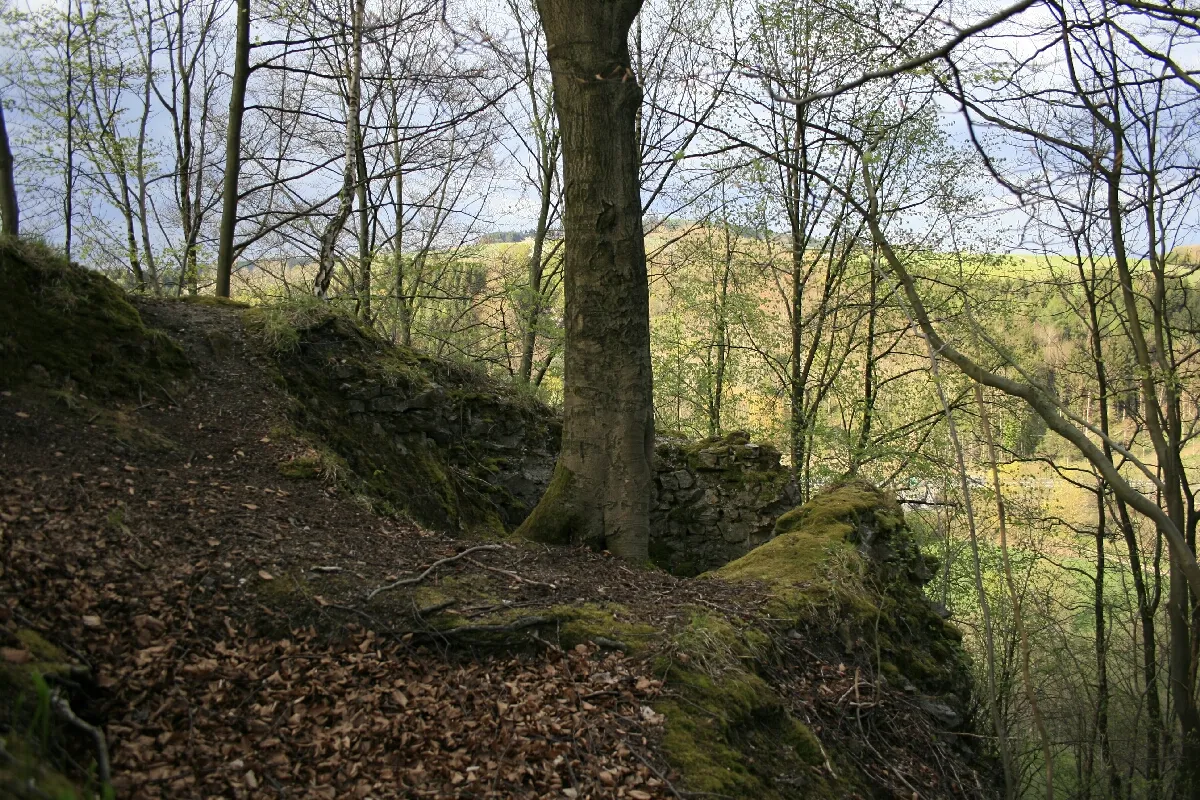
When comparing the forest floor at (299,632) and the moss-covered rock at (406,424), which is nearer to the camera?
the forest floor at (299,632)

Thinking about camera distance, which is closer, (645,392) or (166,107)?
(645,392)

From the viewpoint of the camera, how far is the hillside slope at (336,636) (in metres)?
2.92

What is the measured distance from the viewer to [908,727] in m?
4.79

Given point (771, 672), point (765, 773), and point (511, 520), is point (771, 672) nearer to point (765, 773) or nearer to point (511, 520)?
point (765, 773)

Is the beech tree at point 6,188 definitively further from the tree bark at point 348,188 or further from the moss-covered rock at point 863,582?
the moss-covered rock at point 863,582

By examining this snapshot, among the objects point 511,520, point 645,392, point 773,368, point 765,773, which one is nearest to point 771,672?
point 765,773

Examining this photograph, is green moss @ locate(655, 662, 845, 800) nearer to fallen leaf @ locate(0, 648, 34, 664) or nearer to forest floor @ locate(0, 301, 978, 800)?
forest floor @ locate(0, 301, 978, 800)

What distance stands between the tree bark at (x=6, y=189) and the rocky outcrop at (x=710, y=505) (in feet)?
20.9

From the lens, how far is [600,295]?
19.0 ft

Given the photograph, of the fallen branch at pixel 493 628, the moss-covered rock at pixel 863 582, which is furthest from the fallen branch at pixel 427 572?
the moss-covered rock at pixel 863 582

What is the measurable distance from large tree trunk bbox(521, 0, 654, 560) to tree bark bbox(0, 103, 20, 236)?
455 cm

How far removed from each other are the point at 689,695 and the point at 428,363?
5244 millimetres

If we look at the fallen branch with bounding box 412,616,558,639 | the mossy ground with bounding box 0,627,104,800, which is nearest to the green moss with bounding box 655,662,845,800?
the fallen branch with bounding box 412,616,558,639

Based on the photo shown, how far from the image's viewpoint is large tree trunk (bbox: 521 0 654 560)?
5.68m
